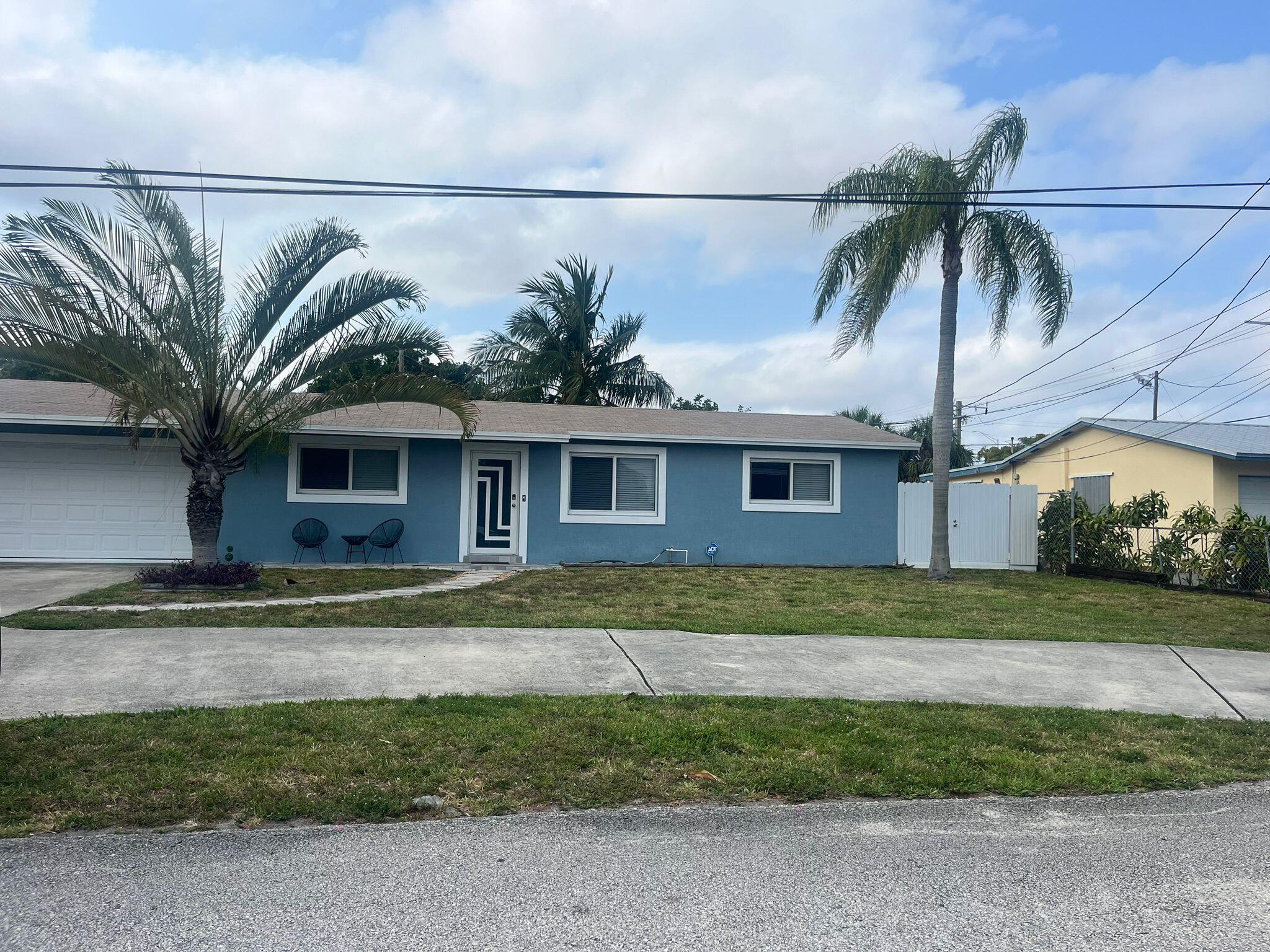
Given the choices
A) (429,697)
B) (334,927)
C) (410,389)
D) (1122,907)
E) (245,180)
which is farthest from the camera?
(410,389)

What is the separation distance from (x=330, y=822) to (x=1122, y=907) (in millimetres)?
3438

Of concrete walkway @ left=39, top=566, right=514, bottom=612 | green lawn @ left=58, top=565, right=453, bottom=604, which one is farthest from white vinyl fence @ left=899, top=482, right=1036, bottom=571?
green lawn @ left=58, top=565, right=453, bottom=604

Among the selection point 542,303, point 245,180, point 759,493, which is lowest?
point 759,493

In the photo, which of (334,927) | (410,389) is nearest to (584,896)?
(334,927)

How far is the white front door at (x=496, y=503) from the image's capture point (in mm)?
17078

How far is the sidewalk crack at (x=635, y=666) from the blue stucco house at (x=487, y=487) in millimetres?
7414

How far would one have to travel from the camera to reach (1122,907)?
12.8 feet

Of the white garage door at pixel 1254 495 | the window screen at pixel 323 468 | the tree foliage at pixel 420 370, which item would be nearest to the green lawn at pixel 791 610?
the window screen at pixel 323 468

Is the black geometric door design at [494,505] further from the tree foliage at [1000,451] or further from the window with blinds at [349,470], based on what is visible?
the tree foliage at [1000,451]

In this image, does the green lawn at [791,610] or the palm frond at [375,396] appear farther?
the palm frond at [375,396]

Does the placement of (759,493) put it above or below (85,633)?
above

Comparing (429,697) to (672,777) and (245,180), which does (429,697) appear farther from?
(245,180)

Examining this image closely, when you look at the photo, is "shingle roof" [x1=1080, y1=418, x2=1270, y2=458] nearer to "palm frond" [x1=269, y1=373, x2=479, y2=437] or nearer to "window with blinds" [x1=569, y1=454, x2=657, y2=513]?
"window with blinds" [x1=569, y1=454, x2=657, y2=513]

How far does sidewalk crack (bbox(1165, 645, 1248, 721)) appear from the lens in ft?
24.5
